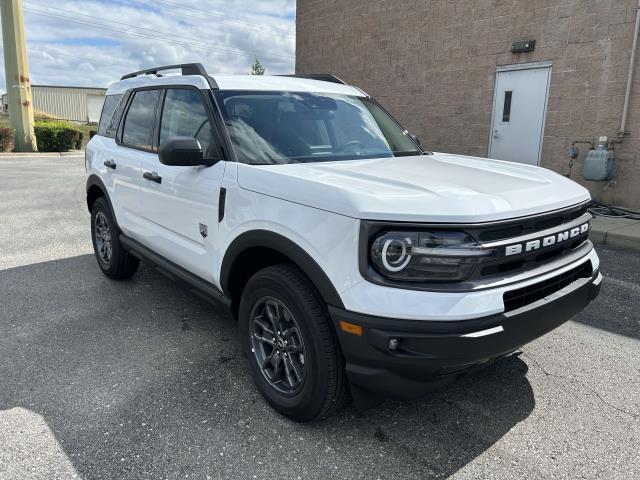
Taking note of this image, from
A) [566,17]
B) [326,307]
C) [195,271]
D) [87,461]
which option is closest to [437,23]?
[566,17]

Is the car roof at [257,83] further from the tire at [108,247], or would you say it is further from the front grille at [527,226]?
the front grille at [527,226]

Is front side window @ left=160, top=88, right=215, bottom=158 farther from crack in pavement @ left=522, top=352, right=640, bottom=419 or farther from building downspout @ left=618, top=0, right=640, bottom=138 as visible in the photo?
building downspout @ left=618, top=0, right=640, bottom=138

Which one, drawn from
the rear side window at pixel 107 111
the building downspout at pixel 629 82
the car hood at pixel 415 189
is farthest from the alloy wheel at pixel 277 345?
the building downspout at pixel 629 82

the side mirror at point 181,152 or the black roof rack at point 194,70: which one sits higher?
the black roof rack at point 194,70

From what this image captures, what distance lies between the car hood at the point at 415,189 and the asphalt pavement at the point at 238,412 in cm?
119

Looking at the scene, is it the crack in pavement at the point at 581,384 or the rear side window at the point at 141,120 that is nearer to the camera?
the crack in pavement at the point at 581,384

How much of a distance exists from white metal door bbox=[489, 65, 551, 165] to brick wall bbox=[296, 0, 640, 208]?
0.16 meters

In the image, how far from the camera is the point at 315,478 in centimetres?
238

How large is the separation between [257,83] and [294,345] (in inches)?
75.3

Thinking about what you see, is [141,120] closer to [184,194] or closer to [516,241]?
[184,194]

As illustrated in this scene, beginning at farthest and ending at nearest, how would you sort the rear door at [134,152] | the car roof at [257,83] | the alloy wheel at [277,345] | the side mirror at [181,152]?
the rear door at [134,152]
the car roof at [257,83]
the side mirror at [181,152]
the alloy wheel at [277,345]

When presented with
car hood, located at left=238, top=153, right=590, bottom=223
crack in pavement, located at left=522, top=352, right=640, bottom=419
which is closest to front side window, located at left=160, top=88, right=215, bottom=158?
car hood, located at left=238, top=153, right=590, bottom=223

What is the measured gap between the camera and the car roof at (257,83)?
3.53 m

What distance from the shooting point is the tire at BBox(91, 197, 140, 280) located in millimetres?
4891
